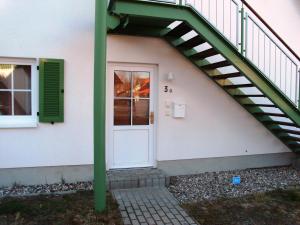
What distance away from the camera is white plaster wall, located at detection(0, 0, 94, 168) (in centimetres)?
520

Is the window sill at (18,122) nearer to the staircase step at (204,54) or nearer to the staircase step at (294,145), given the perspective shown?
the staircase step at (204,54)

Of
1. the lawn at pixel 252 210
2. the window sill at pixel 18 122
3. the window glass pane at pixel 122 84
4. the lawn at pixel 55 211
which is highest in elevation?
the window glass pane at pixel 122 84

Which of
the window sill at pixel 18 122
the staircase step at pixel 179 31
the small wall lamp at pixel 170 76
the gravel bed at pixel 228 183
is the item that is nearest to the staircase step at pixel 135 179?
the gravel bed at pixel 228 183

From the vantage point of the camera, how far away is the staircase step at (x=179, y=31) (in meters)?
5.24

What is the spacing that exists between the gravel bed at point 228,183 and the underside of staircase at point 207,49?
0.87 metres

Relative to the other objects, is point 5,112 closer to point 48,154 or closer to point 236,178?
point 48,154

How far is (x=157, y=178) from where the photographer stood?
557cm

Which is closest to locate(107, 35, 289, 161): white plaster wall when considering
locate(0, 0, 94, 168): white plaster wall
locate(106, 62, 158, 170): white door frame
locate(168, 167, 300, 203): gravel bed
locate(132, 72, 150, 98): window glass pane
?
locate(106, 62, 158, 170): white door frame

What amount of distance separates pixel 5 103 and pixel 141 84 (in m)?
2.44

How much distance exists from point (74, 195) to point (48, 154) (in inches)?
36.8

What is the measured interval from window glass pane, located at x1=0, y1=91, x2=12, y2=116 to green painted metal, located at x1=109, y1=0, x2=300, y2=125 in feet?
8.02

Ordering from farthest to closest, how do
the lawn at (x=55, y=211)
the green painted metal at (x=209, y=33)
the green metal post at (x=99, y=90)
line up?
the green painted metal at (x=209, y=33)
the green metal post at (x=99, y=90)
the lawn at (x=55, y=211)

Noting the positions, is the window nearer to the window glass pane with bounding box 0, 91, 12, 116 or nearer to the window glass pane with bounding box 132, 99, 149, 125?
the window glass pane with bounding box 0, 91, 12, 116

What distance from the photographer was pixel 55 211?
439 centimetres
